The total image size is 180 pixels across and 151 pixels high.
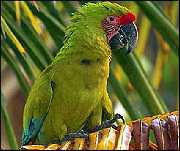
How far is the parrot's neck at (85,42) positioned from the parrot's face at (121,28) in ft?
0.07

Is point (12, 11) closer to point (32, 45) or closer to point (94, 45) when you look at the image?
point (32, 45)

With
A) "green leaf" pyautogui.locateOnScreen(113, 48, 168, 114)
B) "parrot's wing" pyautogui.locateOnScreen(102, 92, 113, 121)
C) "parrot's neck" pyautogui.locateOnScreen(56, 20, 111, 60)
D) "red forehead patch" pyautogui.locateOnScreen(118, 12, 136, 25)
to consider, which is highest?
"red forehead patch" pyautogui.locateOnScreen(118, 12, 136, 25)

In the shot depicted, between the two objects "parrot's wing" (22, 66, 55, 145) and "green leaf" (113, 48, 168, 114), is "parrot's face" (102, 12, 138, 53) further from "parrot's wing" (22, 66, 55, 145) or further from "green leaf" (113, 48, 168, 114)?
"parrot's wing" (22, 66, 55, 145)

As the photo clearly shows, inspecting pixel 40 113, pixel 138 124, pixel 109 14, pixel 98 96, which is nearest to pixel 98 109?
pixel 98 96

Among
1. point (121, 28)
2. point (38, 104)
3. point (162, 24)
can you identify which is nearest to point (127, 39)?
point (121, 28)

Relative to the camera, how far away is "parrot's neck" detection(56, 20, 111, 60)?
53.6 inches

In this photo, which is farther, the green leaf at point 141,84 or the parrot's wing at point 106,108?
the green leaf at point 141,84

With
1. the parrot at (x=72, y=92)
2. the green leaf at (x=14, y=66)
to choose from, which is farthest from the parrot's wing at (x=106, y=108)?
the green leaf at (x=14, y=66)

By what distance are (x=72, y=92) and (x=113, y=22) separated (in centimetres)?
24

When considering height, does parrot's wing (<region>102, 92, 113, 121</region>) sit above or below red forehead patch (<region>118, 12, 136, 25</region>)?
below

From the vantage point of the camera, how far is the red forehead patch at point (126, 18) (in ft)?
4.59

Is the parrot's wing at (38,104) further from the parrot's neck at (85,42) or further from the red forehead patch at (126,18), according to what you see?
the red forehead patch at (126,18)

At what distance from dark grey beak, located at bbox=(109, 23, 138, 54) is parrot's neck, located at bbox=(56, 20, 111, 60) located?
0.03 meters

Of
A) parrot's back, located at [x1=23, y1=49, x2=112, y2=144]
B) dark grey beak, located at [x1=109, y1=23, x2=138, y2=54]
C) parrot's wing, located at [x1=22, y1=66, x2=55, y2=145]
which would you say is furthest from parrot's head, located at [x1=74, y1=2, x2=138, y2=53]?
parrot's wing, located at [x1=22, y1=66, x2=55, y2=145]
